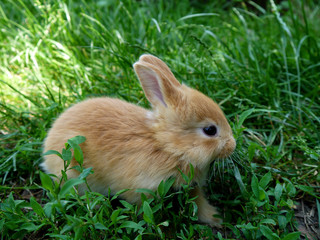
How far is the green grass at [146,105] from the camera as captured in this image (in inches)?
87.5

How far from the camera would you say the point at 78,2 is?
5367mm

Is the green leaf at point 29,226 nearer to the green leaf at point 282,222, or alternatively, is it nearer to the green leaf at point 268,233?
the green leaf at point 268,233

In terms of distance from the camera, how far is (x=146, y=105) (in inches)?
130

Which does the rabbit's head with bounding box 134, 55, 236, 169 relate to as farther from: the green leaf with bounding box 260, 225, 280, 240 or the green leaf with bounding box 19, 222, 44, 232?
the green leaf with bounding box 19, 222, 44, 232

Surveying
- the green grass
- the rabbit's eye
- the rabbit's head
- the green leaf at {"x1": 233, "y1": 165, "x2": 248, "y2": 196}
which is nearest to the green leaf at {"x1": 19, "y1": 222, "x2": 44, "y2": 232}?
the green grass

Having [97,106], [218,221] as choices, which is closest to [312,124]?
[218,221]

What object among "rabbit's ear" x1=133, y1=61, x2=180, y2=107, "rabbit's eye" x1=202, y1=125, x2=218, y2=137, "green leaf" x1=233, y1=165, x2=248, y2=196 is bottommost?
"green leaf" x1=233, y1=165, x2=248, y2=196

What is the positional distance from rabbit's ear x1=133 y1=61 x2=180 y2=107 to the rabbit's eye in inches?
12.0

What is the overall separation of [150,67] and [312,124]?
161cm

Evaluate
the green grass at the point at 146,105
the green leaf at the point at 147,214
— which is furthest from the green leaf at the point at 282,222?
the green leaf at the point at 147,214

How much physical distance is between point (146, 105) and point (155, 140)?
857 mm

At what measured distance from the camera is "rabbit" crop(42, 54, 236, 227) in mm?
2416

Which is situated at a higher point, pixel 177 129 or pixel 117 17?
pixel 117 17

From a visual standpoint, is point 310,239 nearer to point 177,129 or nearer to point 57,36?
point 177,129
